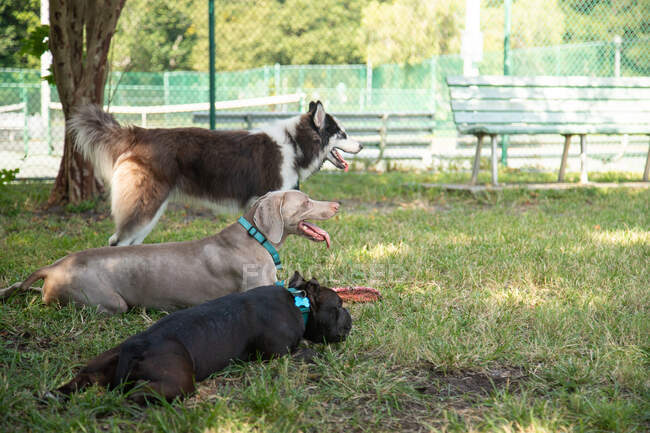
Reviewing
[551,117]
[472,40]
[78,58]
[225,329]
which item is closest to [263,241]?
[225,329]

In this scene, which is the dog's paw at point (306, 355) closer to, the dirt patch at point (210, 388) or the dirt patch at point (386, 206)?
the dirt patch at point (210, 388)

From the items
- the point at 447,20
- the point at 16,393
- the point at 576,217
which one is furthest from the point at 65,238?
the point at 447,20

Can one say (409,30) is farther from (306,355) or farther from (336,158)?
(306,355)

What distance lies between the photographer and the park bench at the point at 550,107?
361 inches

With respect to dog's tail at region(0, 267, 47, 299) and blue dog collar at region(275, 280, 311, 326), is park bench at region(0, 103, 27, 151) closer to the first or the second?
dog's tail at region(0, 267, 47, 299)

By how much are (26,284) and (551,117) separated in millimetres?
7871

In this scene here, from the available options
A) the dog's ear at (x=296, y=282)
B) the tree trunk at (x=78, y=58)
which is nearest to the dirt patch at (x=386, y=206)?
the tree trunk at (x=78, y=58)

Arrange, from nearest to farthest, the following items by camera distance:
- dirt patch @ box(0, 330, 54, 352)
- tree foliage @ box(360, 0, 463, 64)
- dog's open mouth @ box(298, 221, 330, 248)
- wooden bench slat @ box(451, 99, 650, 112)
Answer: dirt patch @ box(0, 330, 54, 352)
dog's open mouth @ box(298, 221, 330, 248)
wooden bench slat @ box(451, 99, 650, 112)
tree foliage @ box(360, 0, 463, 64)

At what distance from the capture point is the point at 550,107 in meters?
9.52

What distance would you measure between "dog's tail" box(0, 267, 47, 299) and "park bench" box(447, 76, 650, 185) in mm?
6472

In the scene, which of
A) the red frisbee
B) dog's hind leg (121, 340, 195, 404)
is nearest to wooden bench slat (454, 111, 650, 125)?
the red frisbee

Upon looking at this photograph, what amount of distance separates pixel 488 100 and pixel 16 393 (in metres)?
8.12

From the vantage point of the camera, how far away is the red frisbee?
13.6 feet

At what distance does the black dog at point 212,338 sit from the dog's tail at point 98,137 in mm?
2739
